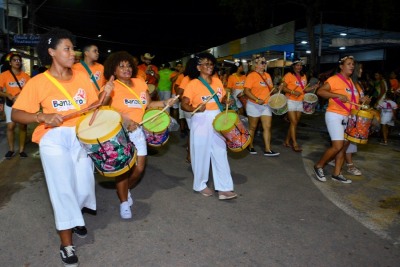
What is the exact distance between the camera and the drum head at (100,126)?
10.4 ft

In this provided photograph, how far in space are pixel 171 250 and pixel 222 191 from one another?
5.30 feet

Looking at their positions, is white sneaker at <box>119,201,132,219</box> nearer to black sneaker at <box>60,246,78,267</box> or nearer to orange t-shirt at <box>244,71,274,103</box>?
black sneaker at <box>60,246,78,267</box>

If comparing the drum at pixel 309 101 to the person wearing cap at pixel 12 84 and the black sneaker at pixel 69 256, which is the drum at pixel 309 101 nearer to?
the person wearing cap at pixel 12 84

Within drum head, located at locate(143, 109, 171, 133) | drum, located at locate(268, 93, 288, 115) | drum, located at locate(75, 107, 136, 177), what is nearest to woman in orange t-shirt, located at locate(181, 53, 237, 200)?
drum head, located at locate(143, 109, 171, 133)

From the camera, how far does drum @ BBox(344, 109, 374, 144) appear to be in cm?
539

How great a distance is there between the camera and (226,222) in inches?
168

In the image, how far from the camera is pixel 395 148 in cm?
891

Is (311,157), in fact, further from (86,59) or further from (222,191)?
(86,59)

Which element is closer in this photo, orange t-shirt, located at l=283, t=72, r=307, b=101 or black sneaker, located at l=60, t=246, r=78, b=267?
black sneaker, located at l=60, t=246, r=78, b=267

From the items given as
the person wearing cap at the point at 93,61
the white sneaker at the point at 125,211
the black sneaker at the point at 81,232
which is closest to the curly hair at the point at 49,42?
the black sneaker at the point at 81,232

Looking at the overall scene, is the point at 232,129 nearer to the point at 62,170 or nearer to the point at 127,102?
the point at 127,102

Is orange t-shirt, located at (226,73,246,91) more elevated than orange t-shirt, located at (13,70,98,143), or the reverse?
orange t-shirt, located at (226,73,246,91)

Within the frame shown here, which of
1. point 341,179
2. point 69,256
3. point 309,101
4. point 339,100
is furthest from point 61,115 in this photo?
point 309,101

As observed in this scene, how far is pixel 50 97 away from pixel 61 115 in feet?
0.74
